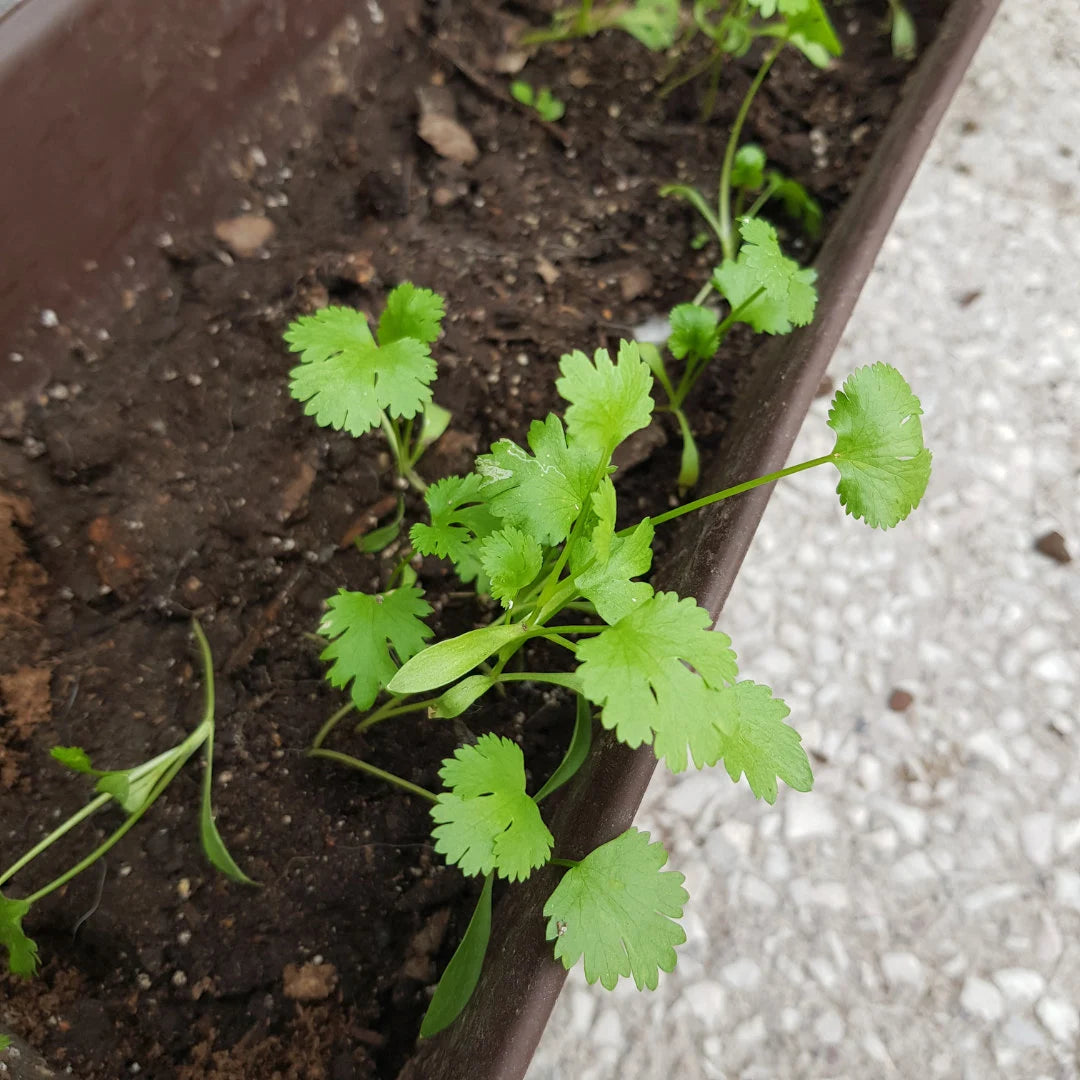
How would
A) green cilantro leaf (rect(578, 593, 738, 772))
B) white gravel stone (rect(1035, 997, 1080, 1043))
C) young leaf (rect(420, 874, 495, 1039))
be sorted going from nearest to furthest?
green cilantro leaf (rect(578, 593, 738, 772)), young leaf (rect(420, 874, 495, 1039)), white gravel stone (rect(1035, 997, 1080, 1043))

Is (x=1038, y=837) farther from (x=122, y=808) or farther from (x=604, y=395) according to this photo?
(x=122, y=808)

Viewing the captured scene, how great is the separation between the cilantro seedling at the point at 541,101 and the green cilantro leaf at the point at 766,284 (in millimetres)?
527

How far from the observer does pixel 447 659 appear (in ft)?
2.38

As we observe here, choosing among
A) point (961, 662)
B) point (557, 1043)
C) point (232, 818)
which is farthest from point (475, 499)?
point (961, 662)

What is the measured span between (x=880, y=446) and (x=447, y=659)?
0.44 metres

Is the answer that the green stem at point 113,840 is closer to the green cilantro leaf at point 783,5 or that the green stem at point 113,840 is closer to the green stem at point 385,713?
the green stem at point 385,713

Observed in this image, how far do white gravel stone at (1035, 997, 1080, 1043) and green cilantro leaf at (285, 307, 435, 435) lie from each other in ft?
3.32

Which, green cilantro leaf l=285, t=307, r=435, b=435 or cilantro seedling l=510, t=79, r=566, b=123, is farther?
cilantro seedling l=510, t=79, r=566, b=123

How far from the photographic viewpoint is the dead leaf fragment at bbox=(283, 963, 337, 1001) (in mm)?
837

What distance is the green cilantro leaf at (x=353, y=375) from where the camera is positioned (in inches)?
32.5

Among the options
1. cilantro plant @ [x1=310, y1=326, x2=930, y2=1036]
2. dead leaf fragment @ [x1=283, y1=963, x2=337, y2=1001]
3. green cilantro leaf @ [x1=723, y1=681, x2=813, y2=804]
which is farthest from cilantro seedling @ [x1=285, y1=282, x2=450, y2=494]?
dead leaf fragment @ [x1=283, y1=963, x2=337, y2=1001]

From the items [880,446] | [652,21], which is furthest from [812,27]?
[880,446]

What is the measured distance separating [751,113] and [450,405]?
0.75 metres

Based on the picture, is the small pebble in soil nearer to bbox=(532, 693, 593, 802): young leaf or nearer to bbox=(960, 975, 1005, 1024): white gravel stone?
bbox=(960, 975, 1005, 1024): white gravel stone
